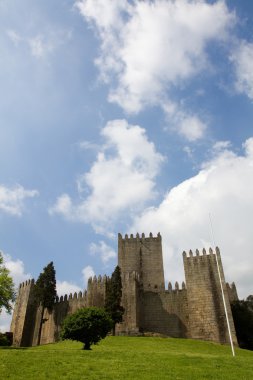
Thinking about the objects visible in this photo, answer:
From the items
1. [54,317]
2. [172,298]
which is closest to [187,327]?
[172,298]

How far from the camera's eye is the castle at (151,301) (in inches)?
1764

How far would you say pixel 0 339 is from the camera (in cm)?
4366

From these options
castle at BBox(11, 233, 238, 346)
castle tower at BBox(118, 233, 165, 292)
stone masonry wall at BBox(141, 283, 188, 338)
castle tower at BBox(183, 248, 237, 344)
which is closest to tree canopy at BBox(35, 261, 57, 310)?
castle at BBox(11, 233, 238, 346)

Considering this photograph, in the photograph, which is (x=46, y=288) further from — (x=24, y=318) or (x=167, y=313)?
(x=167, y=313)

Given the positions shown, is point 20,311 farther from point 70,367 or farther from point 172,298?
point 70,367

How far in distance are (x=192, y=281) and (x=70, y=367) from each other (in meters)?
33.2

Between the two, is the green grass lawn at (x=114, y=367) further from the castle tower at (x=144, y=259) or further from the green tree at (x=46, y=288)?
the castle tower at (x=144, y=259)

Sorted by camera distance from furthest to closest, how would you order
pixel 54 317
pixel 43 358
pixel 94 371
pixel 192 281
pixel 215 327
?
pixel 54 317
pixel 192 281
pixel 215 327
pixel 43 358
pixel 94 371

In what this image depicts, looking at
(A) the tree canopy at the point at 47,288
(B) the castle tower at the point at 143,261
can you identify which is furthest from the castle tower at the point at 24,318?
(B) the castle tower at the point at 143,261

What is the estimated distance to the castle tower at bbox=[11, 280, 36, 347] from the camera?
185 feet

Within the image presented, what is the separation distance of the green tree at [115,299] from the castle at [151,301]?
193 cm

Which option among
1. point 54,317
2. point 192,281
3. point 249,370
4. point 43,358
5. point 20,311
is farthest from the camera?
point 20,311

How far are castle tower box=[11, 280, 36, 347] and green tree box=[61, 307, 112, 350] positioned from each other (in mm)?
33262

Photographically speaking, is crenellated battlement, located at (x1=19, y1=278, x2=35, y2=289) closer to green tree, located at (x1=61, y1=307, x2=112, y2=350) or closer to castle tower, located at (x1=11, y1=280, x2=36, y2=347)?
castle tower, located at (x1=11, y1=280, x2=36, y2=347)
